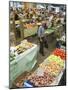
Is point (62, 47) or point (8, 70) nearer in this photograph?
point (8, 70)

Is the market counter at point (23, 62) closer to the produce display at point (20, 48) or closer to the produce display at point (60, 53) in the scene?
the produce display at point (20, 48)

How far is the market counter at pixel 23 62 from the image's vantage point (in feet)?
5.19

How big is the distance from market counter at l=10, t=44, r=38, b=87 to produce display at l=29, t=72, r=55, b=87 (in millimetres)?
83

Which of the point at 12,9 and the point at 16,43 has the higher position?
the point at 12,9

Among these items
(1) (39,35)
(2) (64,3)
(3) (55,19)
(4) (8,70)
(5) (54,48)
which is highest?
(2) (64,3)

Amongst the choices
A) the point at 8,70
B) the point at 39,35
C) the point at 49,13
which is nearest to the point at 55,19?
the point at 49,13

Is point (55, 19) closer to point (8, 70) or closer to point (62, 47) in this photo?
point (62, 47)

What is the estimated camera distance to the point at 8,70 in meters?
1.58

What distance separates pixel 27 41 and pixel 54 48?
0.23m

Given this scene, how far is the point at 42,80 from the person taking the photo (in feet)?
5.37

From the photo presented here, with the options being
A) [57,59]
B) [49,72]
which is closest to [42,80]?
[49,72]

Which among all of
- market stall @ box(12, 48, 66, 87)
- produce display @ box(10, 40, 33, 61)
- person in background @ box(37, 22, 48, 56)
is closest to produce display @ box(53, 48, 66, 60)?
market stall @ box(12, 48, 66, 87)

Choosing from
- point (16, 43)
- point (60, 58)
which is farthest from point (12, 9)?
point (60, 58)

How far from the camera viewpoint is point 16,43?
1594 millimetres
